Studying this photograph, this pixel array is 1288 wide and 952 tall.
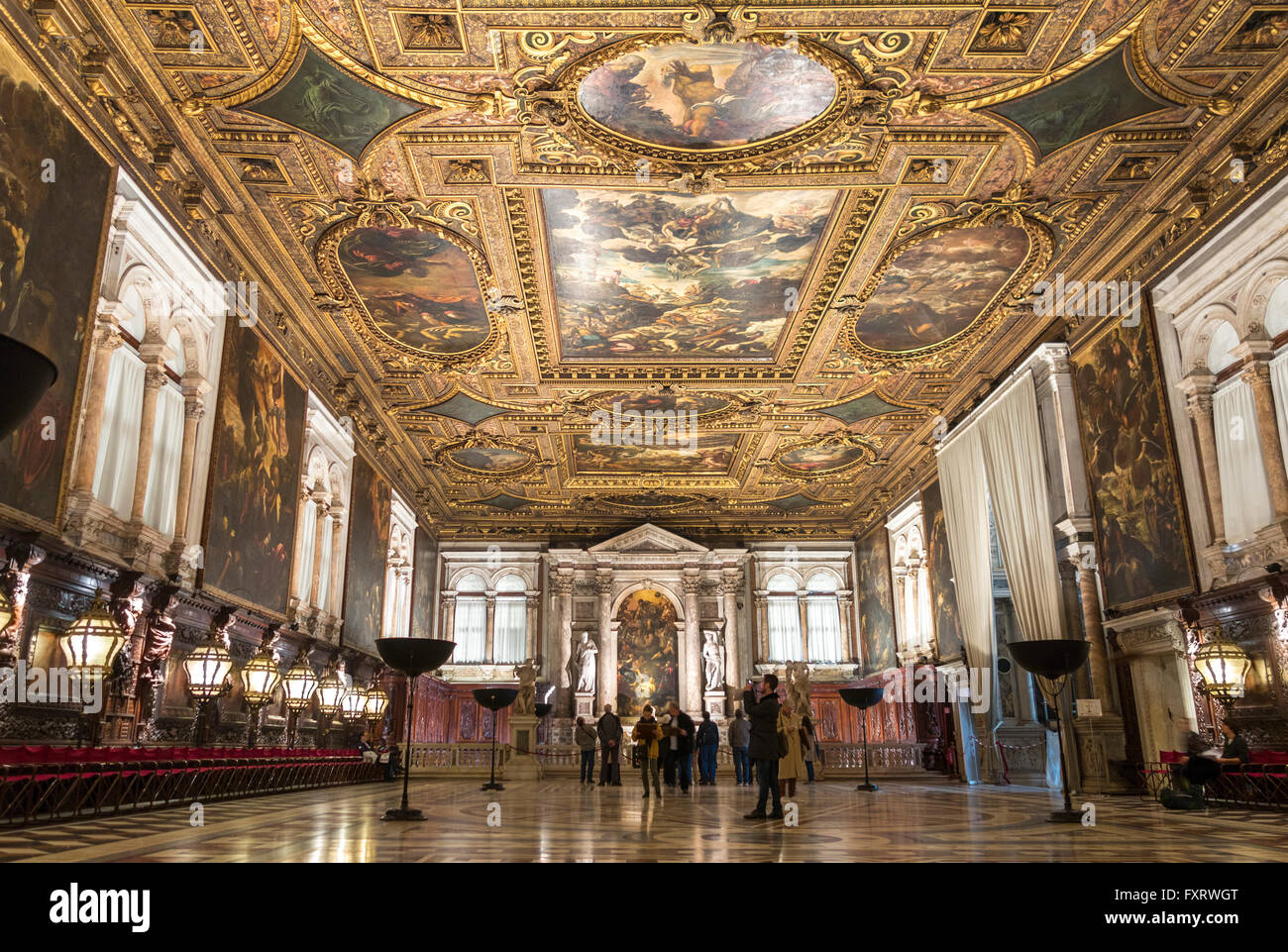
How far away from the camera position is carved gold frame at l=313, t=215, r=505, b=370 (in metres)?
14.3

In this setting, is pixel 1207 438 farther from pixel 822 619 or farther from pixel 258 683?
pixel 822 619

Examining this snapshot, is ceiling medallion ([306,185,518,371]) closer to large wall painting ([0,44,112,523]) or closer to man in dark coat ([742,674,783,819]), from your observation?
large wall painting ([0,44,112,523])

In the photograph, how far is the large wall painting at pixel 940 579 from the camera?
22.7 meters

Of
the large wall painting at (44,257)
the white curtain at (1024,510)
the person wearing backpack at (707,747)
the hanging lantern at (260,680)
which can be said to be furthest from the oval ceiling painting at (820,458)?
the large wall painting at (44,257)

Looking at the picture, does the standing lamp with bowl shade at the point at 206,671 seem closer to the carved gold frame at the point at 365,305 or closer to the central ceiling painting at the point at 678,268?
the carved gold frame at the point at 365,305

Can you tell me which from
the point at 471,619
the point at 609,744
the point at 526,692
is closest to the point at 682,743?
the point at 609,744

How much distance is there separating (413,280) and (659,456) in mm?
11126

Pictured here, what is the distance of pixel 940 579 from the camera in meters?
23.5

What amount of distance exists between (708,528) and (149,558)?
22456 mm

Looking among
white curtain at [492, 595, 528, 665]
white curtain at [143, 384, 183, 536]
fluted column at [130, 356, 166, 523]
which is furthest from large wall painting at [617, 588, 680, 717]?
fluted column at [130, 356, 166, 523]

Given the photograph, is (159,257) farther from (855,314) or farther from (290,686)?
(855,314)

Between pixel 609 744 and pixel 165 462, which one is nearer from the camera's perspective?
pixel 165 462

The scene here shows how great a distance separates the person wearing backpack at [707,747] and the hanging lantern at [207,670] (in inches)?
357
